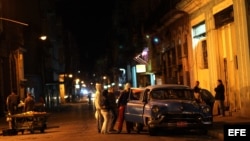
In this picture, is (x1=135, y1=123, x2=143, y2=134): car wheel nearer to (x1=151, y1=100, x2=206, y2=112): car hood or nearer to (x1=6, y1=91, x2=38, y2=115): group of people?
(x1=151, y1=100, x2=206, y2=112): car hood

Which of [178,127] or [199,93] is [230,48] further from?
[178,127]

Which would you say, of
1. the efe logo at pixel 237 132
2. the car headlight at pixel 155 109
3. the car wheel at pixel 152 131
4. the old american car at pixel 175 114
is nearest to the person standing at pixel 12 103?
the old american car at pixel 175 114

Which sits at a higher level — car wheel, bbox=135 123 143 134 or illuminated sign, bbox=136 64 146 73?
illuminated sign, bbox=136 64 146 73

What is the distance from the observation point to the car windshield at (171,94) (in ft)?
60.1

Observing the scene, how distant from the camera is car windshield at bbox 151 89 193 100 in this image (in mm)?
18319

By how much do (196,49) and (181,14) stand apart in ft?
12.3

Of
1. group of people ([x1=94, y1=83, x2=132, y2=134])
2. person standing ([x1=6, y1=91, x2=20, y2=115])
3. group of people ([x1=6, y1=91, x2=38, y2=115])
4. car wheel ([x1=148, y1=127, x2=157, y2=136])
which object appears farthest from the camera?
person standing ([x1=6, y1=91, x2=20, y2=115])

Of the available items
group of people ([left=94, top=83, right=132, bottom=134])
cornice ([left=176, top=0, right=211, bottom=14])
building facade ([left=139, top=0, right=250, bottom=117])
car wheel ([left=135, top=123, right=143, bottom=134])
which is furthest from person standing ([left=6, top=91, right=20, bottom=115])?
cornice ([left=176, top=0, right=211, bottom=14])

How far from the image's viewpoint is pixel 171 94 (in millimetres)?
18453

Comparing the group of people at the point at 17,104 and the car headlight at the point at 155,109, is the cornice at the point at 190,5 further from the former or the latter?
the car headlight at the point at 155,109

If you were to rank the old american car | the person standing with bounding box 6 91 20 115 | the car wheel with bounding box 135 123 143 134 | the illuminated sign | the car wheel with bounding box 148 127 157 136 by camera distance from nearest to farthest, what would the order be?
the old american car, the car wheel with bounding box 148 127 157 136, the car wheel with bounding box 135 123 143 134, the person standing with bounding box 6 91 20 115, the illuminated sign

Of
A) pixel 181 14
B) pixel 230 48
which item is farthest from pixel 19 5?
pixel 230 48

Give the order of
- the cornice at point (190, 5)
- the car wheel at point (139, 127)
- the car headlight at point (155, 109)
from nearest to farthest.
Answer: the car headlight at point (155, 109), the car wheel at point (139, 127), the cornice at point (190, 5)

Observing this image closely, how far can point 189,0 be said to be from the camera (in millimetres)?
29281
